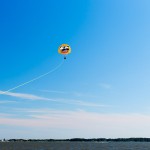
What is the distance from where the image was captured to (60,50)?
211ft
